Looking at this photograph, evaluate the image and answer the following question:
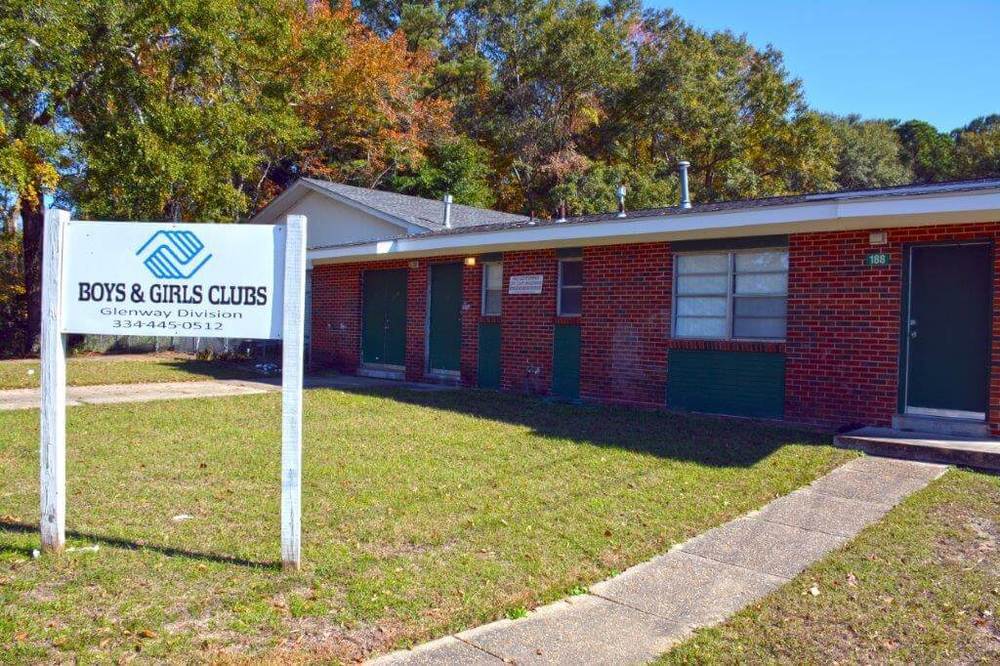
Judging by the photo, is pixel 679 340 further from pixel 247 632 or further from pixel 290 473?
pixel 247 632

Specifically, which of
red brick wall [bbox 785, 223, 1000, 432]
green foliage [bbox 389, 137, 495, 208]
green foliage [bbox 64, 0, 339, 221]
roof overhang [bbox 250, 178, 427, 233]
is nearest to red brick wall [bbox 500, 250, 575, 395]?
roof overhang [bbox 250, 178, 427, 233]

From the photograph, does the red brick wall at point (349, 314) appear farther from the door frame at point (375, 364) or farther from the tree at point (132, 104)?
the tree at point (132, 104)

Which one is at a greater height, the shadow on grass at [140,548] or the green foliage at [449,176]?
the green foliage at [449,176]

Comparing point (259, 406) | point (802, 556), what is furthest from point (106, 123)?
point (802, 556)

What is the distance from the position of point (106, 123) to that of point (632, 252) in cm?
1279

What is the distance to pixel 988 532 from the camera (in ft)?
18.6

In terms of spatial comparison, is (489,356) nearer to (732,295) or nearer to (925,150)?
(732,295)

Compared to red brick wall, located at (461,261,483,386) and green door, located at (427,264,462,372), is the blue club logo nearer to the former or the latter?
red brick wall, located at (461,261,483,386)

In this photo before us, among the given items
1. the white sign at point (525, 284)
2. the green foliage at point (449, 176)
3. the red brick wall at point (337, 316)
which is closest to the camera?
the white sign at point (525, 284)

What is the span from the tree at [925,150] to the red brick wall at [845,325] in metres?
40.2

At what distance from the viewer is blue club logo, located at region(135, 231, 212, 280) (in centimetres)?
482

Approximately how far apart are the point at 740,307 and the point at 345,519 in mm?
7099

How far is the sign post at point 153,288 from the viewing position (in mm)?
4746

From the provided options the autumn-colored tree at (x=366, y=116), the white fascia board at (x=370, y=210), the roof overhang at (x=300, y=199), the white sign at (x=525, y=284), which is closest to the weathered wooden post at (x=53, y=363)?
the white sign at (x=525, y=284)
